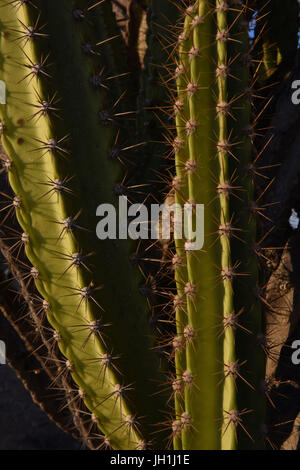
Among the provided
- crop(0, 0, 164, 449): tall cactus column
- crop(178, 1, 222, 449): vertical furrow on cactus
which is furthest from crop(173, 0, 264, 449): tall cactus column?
crop(0, 0, 164, 449): tall cactus column

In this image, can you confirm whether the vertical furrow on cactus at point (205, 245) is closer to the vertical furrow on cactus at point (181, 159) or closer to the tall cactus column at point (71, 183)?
the vertical furrow on cactus at point (181, 159)

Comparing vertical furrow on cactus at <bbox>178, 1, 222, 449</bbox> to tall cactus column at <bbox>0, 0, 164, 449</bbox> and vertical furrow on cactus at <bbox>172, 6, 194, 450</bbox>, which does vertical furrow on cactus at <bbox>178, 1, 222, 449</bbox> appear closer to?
vertical furrow on cactus at <bbox>172, 6, 194, 450</bbox>

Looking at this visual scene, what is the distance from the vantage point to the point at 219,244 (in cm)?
132

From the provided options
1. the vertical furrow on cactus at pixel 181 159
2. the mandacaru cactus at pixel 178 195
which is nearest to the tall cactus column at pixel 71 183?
the mandacaru cactus at pixel 178 195

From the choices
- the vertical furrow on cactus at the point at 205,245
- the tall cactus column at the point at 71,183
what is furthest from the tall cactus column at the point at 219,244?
the tall cactus column at the point at 71,183

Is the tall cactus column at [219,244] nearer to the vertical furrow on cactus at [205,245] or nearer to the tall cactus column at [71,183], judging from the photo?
the vertical furrow on cactus at [205,245]

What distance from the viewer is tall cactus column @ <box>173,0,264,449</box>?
1296mm

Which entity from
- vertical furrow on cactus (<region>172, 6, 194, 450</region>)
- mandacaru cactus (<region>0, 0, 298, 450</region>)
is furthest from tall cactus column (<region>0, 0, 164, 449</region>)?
vertical furrow on cactus (<region>172, 6, 194, 450</region>)

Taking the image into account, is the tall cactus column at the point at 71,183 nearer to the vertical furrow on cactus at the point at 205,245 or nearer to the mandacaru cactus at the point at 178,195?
the mandacaru cactus at the point at 178,195

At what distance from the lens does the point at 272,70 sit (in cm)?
218

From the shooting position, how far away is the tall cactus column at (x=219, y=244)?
4.25 feet

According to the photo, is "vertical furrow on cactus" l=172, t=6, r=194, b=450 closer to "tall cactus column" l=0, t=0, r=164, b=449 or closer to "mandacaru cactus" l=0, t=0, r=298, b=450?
"mandacaru cactus" l=0, t=0, r=298, b=450

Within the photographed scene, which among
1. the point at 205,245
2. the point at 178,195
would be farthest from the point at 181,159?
the point at 205,245
